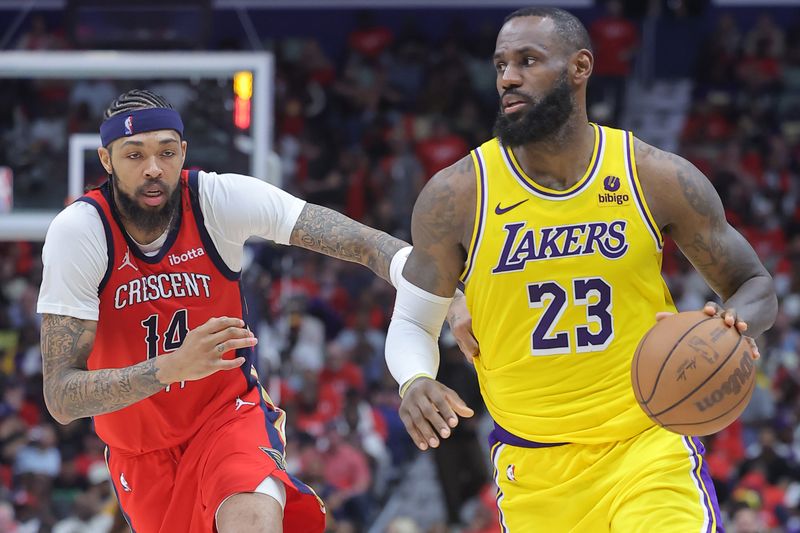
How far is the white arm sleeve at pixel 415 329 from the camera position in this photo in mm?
4539

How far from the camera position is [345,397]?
484 inches

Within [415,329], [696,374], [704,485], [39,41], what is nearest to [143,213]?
[415,329]

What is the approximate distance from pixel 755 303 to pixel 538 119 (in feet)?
3.22

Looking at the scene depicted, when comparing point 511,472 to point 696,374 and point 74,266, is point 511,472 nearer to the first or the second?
point 696,374

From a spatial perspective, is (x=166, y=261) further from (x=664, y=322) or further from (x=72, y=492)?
(x=72, y=492)

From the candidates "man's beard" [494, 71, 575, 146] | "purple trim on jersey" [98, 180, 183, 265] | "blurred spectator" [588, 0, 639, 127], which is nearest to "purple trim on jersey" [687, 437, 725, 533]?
"man's beard" [494, 71, 575, 146]

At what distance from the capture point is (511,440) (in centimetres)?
455

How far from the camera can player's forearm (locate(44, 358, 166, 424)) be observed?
182 inches

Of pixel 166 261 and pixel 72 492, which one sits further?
pixel 72 492

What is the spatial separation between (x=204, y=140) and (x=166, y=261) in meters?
4.42

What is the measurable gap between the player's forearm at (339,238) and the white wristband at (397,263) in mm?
121

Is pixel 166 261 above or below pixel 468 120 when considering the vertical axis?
above

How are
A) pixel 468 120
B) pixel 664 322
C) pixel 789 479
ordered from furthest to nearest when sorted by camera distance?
pixel 468 120 → pixel 789 479 → pixel 664 322

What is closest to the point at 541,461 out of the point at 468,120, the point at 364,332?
the point at 364,332
